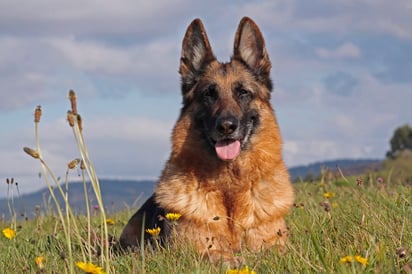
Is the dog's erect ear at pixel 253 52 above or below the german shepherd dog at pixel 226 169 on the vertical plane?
above

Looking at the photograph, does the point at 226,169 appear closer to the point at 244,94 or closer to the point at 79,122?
the point at 244,94

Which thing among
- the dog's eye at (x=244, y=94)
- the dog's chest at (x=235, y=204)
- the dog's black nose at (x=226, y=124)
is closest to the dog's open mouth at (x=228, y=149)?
the dog's black nose at (x=226, y=124)

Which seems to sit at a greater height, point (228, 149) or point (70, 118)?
point (70, 118)

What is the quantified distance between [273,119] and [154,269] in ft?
9.09

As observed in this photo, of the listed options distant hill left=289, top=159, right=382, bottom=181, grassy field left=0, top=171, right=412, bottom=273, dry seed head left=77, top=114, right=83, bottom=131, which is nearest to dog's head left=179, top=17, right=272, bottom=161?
distant hill left=289, top=159, right=382, bottom=181

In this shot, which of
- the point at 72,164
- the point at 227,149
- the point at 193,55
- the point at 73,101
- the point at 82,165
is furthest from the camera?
the point at 193,55

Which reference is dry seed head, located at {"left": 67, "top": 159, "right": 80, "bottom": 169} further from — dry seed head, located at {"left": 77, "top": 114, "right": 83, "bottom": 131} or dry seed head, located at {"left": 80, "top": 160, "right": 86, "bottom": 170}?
dry seed head, located at {"left": 77, "top": 114, "right": 83, "bottom": 131}

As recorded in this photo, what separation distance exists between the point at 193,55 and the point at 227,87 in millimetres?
776

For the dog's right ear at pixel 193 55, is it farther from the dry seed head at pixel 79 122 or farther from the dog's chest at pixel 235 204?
the dry seed head at pixel 79 122

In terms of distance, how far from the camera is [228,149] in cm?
694

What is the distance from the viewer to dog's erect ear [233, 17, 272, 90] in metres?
7.59

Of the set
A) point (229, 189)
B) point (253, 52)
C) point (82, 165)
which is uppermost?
point (253, 52)

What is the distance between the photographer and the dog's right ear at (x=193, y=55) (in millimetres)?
7562

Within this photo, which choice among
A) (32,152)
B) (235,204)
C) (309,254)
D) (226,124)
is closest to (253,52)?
(226,124)
